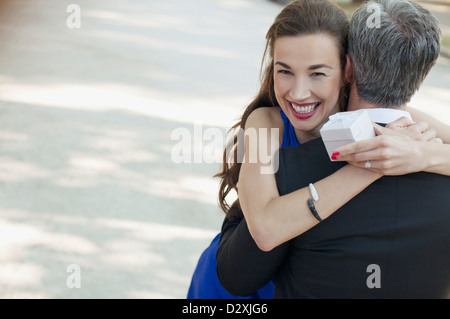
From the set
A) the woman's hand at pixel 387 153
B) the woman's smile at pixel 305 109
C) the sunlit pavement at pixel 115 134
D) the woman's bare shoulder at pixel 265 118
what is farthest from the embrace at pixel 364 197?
the sunlit pavement at pixel 115 134

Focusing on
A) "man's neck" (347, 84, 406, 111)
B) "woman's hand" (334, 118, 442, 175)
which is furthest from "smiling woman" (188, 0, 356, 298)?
"woman's hand" (334, 118, 442, 175)

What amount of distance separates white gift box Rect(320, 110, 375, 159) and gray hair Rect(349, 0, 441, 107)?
164 millimetres

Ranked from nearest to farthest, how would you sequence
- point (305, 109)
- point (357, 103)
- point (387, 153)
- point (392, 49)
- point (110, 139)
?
point (387, 153) < point (392, 49) < point (357, 103) < point (305, 109) < point (110, 139)

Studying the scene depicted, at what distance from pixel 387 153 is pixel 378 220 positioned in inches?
→ 6.4

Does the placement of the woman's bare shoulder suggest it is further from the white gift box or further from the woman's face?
the white gift box

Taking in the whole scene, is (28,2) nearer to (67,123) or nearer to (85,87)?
(85,87)

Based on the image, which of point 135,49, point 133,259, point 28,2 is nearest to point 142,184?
point 133,259

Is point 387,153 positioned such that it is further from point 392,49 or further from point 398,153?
point 392,49

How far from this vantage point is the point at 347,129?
4.10 feet

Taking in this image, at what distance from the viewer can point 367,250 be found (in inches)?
51.8

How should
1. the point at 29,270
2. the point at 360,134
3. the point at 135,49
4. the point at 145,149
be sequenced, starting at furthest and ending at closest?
the point at 135,49 → the point at 145,149 → the point at 29,270 → the point at 360,134

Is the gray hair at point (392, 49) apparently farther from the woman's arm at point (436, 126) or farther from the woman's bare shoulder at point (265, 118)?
the woman's bare shoulder at point (265, 118)

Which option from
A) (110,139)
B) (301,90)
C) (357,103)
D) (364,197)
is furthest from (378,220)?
(110,139)

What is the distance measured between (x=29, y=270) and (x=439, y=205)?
2350 millimetres
